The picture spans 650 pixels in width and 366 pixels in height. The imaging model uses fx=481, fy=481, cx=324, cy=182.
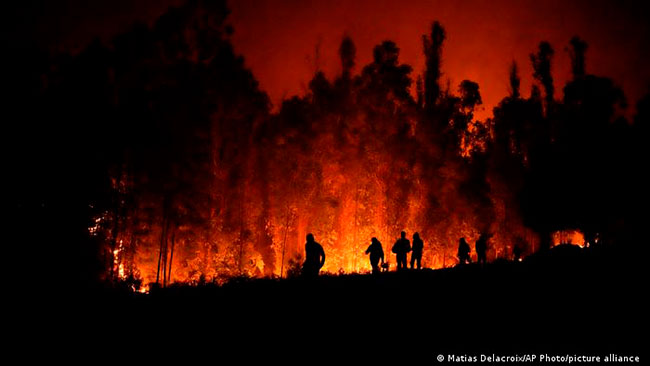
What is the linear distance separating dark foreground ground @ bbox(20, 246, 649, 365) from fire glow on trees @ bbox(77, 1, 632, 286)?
8631 millimetres

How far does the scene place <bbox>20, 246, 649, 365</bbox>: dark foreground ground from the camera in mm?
7828

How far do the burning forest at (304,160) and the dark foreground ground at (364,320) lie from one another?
27.8 ft

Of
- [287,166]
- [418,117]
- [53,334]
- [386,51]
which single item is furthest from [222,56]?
[53,334]

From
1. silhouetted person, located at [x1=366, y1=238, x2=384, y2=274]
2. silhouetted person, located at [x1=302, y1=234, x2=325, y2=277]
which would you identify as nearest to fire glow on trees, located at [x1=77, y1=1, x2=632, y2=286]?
silhouetted person, located at [x1=366, y1=238, x2=384, y2=274]

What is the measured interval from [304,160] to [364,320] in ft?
61.5

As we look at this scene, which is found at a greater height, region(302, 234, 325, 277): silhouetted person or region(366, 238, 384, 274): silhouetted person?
region(366, 238, 384, 274): silhouetted person

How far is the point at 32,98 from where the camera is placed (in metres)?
16.3

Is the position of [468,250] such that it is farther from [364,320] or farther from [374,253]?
[364,320]

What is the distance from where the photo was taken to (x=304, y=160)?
89.5ft

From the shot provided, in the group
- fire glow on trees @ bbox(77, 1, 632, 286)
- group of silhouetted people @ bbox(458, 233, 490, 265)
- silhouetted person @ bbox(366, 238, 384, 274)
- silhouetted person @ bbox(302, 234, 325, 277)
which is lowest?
silhouetted person @ bbox(302, 234, 325, 277)

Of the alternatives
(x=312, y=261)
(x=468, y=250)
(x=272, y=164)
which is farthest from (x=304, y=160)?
(x=312, y=261)

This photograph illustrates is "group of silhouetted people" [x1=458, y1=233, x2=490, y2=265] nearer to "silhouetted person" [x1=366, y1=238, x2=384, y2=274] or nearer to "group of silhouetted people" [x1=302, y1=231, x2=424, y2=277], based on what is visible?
"group of silhouetted people" [x1=302, y1=231, x2=424, y2=277]

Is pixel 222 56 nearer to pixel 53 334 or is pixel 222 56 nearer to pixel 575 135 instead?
pixel 53 334

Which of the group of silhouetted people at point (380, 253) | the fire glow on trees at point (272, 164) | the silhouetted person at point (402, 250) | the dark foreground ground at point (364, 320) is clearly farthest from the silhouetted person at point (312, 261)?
the fire glow on trees at point (272, 164)
